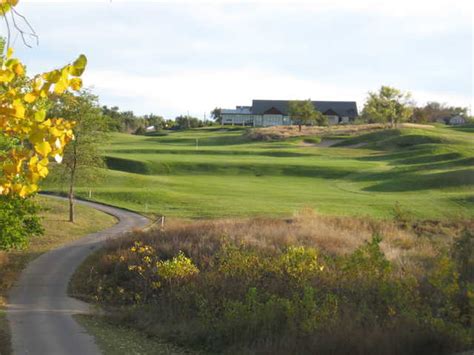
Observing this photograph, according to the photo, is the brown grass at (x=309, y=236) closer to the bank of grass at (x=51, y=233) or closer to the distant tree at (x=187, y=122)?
the bank of grass at (x=51, y=233)

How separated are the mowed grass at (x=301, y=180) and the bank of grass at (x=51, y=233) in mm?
3996

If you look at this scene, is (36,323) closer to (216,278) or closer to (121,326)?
(121,326)

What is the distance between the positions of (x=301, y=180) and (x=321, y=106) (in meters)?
110

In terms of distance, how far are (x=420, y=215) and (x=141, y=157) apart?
43.2 metres

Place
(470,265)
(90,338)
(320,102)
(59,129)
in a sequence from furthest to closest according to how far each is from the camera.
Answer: (320,102)
(470,265)
(90,338)
(59,129)

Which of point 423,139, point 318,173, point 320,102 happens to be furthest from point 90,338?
point 320,102

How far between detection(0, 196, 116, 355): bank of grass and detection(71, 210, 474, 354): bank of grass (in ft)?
10.6

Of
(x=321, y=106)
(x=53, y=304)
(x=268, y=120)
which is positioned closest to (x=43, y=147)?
(x=53, y=304)

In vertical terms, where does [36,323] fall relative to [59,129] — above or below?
below

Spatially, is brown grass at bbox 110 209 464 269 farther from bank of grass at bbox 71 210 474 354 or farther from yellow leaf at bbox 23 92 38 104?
yellow leaf at bbox 23 92 38 104

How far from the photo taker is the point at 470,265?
705 inches

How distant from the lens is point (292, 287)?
63.1 feet

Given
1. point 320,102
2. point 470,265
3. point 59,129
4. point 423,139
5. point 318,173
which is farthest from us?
point 320,102

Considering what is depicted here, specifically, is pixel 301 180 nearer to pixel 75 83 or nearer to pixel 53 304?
pixel 53 304
